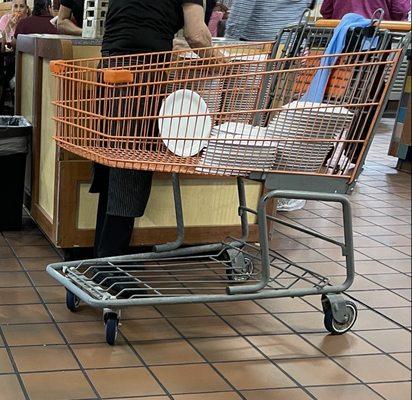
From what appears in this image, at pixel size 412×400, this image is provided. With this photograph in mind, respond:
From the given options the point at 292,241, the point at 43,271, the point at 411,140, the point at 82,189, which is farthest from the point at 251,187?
the point at 411,140

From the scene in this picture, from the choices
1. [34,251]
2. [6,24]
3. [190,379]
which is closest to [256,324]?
[190,379]

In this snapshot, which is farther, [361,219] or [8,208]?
[361,219]

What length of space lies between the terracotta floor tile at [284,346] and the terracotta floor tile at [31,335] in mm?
728

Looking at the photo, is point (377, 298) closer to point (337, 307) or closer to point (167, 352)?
point (337, 307)

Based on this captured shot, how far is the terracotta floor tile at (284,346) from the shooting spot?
2527mm

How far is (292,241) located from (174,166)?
1729mm

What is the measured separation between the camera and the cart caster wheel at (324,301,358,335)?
107 inches

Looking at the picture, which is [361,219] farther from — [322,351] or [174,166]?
[174,166]

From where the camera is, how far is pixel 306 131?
2436 millimetres

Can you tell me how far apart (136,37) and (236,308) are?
46.6 inches

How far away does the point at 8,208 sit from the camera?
150 inches

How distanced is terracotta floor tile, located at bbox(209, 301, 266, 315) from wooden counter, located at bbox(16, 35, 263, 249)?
25.0 inches

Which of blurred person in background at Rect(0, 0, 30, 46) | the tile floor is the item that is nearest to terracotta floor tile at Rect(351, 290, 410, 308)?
the tile floor

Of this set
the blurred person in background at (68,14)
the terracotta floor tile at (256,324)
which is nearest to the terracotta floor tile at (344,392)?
the terracotta floor tile at (256,324)
